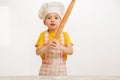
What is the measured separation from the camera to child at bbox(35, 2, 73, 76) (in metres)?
0.84

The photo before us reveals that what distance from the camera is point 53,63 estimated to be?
2.76ft

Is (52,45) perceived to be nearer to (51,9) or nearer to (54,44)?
(54,44)

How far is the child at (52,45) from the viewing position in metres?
0.84

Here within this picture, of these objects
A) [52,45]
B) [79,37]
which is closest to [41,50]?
[52,45]

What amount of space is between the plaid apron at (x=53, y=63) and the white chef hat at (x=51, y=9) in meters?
0.07

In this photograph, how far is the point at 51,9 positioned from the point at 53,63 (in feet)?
0.56

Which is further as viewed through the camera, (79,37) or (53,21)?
(79,37)

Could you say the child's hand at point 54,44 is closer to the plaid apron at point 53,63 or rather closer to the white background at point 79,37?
the plaid apron at point 53,63

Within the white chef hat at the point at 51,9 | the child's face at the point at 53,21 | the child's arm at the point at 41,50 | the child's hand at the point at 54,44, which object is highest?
the white chef hat at the point at 51,9

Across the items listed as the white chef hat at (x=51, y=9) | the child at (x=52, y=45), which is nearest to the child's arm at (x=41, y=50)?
the child at (x=52, y=45)
